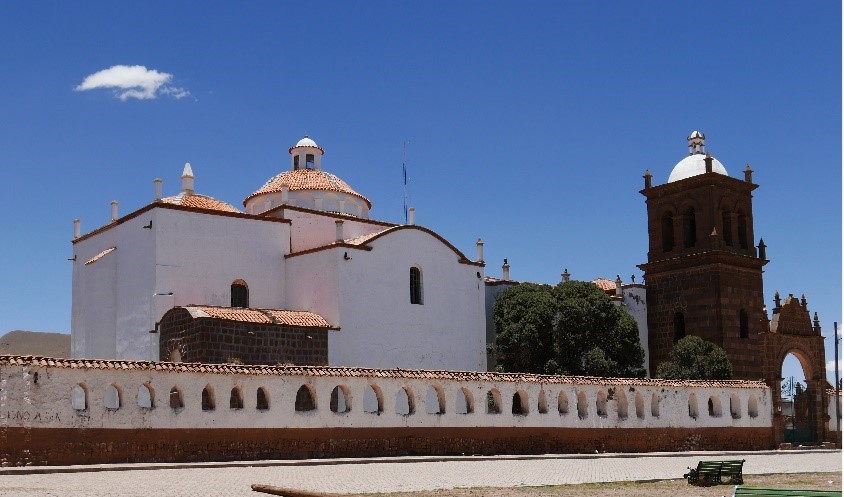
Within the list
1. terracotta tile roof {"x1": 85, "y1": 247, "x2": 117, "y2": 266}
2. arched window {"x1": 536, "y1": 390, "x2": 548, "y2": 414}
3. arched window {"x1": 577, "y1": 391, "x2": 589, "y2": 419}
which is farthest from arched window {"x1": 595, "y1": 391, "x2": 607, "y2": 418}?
terracotta tile roof {"x1": 85, "y1": 247, "x2": 117, "y2": 266}

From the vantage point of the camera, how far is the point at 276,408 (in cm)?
2180

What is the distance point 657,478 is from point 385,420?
287 inches

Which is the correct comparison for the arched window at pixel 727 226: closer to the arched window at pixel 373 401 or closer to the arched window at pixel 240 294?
the arched window at pixel 373 401

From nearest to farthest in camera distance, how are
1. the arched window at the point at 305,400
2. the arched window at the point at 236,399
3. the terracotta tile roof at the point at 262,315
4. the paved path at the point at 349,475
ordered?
the paved path at the point at 349,475, the arched window at the point at 236,399, the arched window at the point at 305,400, the terracotta tile roof at the point at 262,315

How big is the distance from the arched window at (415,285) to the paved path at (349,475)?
33.3 feet

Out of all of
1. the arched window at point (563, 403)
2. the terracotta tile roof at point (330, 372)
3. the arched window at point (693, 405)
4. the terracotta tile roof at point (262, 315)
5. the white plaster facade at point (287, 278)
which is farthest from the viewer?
the white plaster facade at point (287, 278)

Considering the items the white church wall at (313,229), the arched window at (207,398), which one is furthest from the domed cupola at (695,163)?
the arched window at (207,398)

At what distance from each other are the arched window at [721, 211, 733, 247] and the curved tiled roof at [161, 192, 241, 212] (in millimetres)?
17771

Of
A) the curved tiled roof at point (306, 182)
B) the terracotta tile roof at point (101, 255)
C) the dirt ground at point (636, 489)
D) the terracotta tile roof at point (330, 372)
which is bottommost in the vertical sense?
the dirt ground at point (636, 489)

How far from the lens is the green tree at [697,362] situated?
3538cm

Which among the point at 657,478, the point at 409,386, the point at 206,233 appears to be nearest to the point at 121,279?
the point at 206,233

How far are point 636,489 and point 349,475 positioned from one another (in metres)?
4.79

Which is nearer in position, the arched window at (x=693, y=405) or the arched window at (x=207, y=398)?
the arched window at (x=207, y=398)

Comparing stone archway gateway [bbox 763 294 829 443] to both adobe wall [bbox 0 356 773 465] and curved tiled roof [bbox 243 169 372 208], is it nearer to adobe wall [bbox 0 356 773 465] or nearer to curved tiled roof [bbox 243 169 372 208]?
adobe wall [bbox 0 356 773 465]
